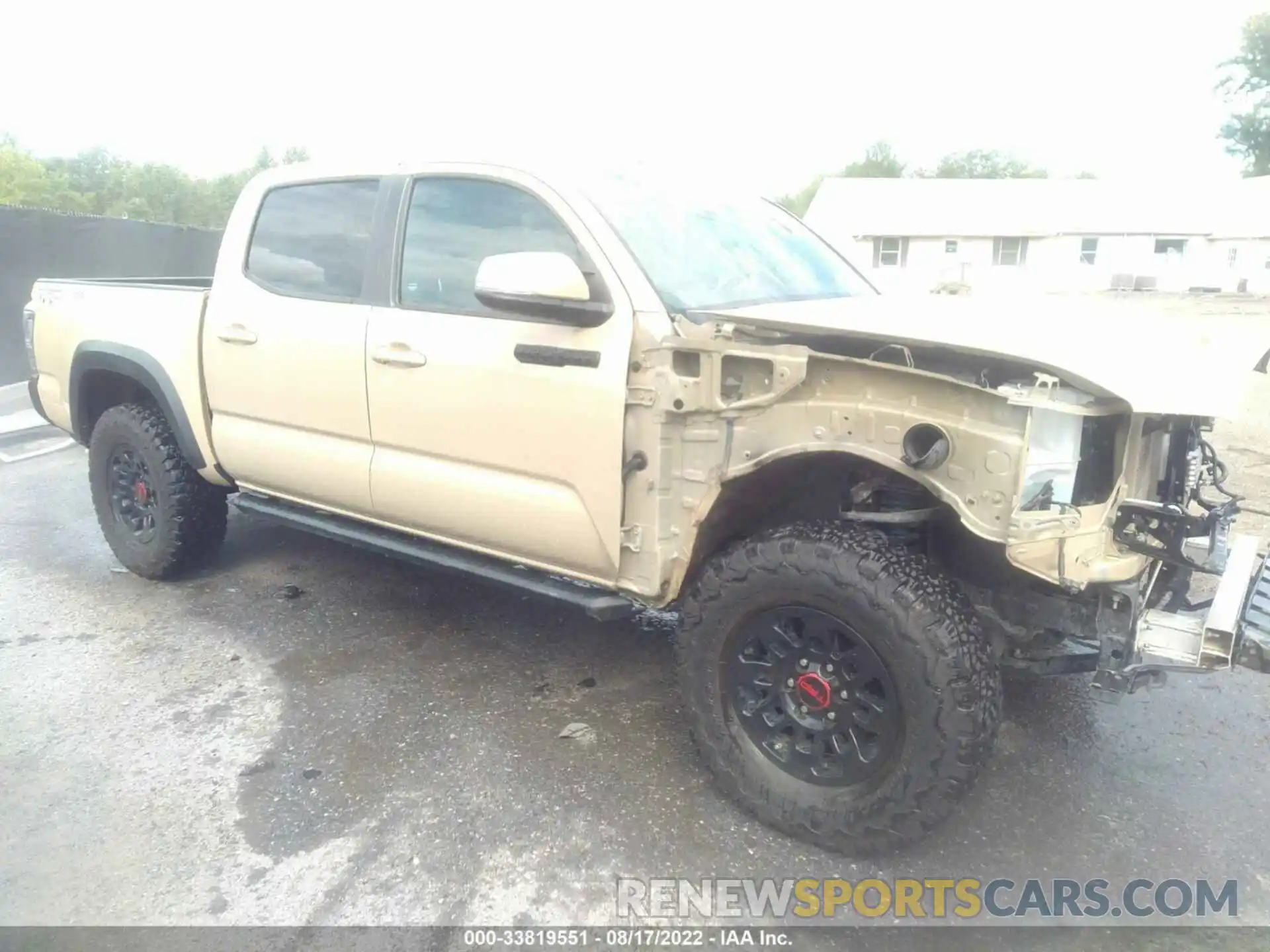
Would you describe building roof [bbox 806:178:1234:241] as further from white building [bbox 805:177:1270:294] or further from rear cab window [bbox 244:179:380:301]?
rear cab window [bbox 244:179:380:301]

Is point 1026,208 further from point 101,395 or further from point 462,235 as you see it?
point 462,235

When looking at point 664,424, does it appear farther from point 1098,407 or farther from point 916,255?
point 916,255

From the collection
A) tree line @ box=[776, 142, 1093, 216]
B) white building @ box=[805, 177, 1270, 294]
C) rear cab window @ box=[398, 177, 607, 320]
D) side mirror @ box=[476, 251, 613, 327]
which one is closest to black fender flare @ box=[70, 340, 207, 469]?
rear cab window @ box=[398, 177, 607, 320]

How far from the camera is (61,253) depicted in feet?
35.3

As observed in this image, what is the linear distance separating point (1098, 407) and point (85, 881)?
9.89ft

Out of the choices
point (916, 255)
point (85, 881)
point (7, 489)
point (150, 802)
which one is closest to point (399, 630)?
point (150, 802)

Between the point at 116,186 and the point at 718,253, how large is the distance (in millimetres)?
35513

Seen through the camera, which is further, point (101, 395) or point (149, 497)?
point (101, 395)

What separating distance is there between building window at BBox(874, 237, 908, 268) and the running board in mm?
39251

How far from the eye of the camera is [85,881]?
8.68 feet

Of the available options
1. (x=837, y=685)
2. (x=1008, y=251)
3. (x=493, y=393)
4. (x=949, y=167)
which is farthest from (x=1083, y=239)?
(x=837, y=685)

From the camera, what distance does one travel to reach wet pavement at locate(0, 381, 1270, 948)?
2.63 m

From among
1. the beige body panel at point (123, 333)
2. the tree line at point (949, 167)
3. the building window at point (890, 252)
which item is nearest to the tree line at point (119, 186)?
the building window at point (890, 252)

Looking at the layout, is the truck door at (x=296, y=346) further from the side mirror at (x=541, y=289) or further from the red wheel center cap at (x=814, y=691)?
the red wheel center cap at (x=814, y=691)
